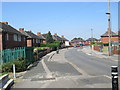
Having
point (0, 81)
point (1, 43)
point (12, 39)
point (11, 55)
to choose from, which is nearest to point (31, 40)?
point (12, 39)

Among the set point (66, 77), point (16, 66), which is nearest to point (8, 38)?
point (16, 66)

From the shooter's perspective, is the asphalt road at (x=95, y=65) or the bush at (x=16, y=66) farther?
the bush at (x=16, y=66)

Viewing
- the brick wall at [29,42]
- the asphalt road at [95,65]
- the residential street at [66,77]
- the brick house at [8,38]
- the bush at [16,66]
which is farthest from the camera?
the brick wall at [29,42]

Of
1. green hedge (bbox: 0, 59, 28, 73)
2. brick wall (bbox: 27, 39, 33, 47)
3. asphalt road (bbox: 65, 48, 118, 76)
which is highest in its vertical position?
brick wall (bbox: 27, 39, 33, 47)

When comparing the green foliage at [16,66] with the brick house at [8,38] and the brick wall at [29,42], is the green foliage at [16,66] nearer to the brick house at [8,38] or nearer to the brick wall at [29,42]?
the brick house at [8,38]

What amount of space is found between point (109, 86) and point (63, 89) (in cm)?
207

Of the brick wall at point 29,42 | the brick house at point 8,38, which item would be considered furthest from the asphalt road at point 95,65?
the brick wall at point 29,42

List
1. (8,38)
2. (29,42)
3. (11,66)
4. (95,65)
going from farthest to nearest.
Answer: (29,42) < (8,38) < (95,65) < (11,66)

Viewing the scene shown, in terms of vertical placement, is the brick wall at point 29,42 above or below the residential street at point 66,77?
above

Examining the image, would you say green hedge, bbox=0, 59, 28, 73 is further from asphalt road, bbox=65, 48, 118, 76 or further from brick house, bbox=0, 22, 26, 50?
brick house, bbox=0, 22, 26, 50

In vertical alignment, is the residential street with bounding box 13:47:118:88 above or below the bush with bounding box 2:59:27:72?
below

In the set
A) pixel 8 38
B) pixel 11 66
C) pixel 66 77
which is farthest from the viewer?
pixel 8 38

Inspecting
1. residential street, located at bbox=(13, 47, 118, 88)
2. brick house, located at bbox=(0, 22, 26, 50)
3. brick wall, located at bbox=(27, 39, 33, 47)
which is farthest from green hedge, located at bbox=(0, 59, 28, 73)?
A: brick wall, located at bbox=(27, 39, 33, 47)

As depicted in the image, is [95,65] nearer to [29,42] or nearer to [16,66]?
[16,66]
